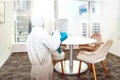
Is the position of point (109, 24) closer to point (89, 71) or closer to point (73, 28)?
point (73, 28)

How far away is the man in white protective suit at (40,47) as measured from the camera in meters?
1.95

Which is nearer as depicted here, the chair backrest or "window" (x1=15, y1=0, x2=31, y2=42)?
the chair backrest

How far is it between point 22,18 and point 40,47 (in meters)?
4.14

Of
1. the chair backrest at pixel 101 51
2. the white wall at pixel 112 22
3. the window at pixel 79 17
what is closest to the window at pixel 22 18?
the window at pixel 79 17

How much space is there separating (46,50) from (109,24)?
3.99 metres

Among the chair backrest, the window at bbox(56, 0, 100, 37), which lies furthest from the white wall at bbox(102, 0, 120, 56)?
the chair backrest

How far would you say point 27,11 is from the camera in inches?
228

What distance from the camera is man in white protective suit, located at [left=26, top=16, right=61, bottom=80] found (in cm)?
195

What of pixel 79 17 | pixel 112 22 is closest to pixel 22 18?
pixel 79 17

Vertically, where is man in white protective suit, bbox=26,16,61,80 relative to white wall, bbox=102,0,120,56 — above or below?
below

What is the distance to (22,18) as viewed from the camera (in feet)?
19.0

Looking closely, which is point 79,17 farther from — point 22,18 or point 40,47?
point 40,47

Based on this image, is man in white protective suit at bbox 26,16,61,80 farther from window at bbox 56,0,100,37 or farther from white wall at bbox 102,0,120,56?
window at bbox 56,0,100,37

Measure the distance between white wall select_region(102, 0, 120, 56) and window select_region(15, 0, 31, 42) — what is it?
3.03 metres
